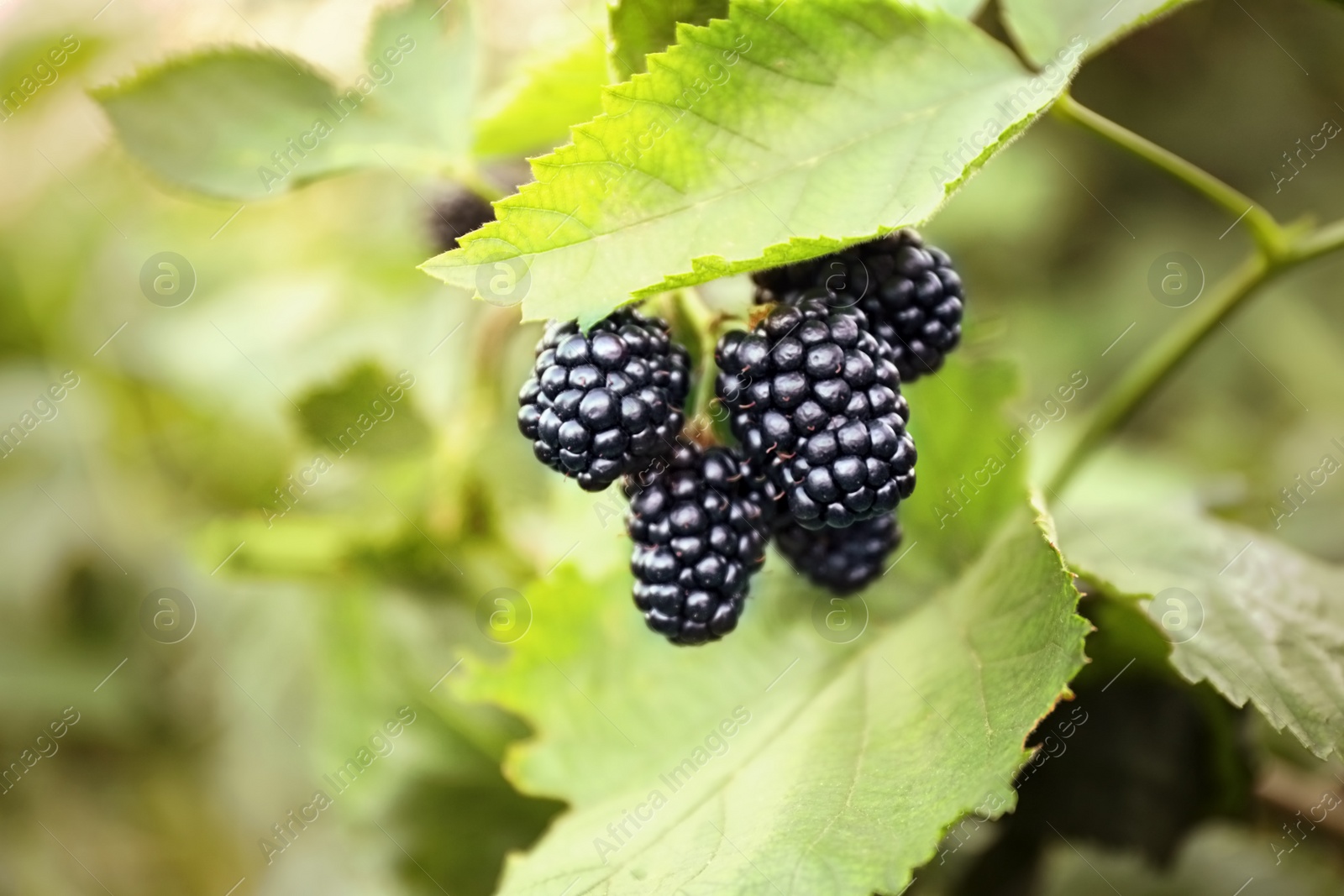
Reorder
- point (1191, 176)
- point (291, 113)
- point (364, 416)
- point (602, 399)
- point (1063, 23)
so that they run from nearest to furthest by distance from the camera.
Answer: point (602, 399) < point (1063, 23) < point (1191, 176) < point (291, 113) < point (364, 416)

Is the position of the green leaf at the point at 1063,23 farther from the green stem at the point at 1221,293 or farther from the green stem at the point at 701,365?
the green stem at the point at 701,365

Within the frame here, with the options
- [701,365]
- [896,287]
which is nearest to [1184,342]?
[896,287]

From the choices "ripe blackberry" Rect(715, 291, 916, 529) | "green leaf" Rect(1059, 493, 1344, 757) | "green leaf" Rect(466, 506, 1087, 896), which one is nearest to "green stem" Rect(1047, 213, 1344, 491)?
"green leaf" Rect(1059, 493, 1344, 757)

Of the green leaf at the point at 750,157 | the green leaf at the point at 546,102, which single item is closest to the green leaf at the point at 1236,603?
the green leaf at the point at 750,157

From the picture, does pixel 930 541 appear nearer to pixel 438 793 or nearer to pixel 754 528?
pixel 754 528

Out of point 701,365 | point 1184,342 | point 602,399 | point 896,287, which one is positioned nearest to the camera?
point 602,399

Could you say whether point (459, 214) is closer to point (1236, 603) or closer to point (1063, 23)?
point (1063, 23)

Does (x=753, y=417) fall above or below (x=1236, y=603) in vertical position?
below
